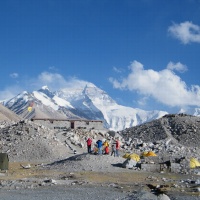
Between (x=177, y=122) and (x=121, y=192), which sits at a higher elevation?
(x=177, y=122)

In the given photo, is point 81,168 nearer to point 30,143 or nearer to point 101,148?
point 101,148

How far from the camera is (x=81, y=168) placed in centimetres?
3884

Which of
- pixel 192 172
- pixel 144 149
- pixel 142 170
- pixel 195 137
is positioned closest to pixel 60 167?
pixel 142 170

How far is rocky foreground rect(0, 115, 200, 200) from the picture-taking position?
28.6m

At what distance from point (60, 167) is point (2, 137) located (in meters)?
21.3

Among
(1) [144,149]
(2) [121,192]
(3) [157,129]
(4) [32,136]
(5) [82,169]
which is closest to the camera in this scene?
(2) [121,192]

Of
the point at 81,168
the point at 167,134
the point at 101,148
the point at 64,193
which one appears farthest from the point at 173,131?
the point at 64,193

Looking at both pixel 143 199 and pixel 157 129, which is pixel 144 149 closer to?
pixel 157 129

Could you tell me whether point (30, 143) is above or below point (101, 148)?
above

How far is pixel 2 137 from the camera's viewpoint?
58.2 metres

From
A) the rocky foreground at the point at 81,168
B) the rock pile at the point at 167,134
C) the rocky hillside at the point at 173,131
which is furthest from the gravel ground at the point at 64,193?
the rocky hillside at the point at 173,131

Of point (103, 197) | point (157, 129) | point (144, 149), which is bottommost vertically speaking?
point (103, 197)

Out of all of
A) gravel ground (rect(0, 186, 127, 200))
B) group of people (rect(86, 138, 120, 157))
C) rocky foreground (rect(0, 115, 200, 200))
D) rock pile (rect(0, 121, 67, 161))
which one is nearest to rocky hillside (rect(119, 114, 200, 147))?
rocky foreground (rect(0, 115, 200, 200))

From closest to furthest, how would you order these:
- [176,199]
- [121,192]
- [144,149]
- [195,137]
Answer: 1. [176,199]
2. [121,192]
3. [144,149]
4. [195,137]
